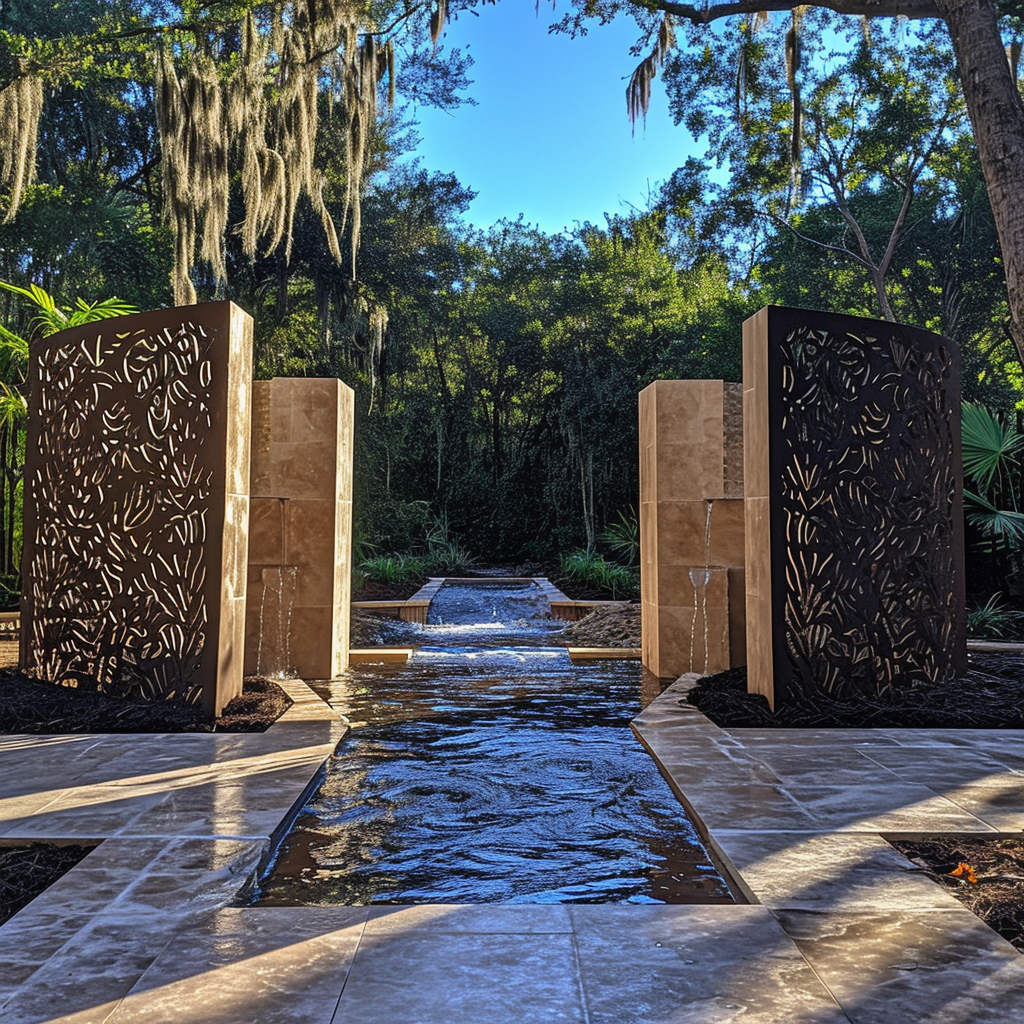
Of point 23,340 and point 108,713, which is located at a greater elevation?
point 23,340

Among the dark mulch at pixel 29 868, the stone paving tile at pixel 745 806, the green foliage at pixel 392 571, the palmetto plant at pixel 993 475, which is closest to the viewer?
the dark mulch at pixel 29 868

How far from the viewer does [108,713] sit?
5199mm

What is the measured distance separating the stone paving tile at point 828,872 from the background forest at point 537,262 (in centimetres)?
1151

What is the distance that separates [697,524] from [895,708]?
93.9 inches

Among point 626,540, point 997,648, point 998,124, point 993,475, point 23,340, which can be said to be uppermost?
point 998,124

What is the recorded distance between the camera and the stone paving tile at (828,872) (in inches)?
104

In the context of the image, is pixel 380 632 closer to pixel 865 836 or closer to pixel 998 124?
pixel 998 124

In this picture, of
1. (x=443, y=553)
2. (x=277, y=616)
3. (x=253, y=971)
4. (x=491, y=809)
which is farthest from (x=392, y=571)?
(x=253, y=971)

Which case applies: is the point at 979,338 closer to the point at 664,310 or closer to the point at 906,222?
the point at 906,222

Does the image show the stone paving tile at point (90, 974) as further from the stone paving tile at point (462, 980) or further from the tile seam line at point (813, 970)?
the tile seam line at point (813, 970)

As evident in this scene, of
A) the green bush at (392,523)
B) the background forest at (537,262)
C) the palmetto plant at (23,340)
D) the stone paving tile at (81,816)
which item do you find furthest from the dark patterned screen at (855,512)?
the green bush at (392,523)

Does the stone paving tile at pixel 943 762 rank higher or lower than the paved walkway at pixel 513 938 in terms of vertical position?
higher

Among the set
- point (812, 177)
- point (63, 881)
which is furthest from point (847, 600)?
point (812, 177)

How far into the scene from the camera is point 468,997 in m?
2.06
